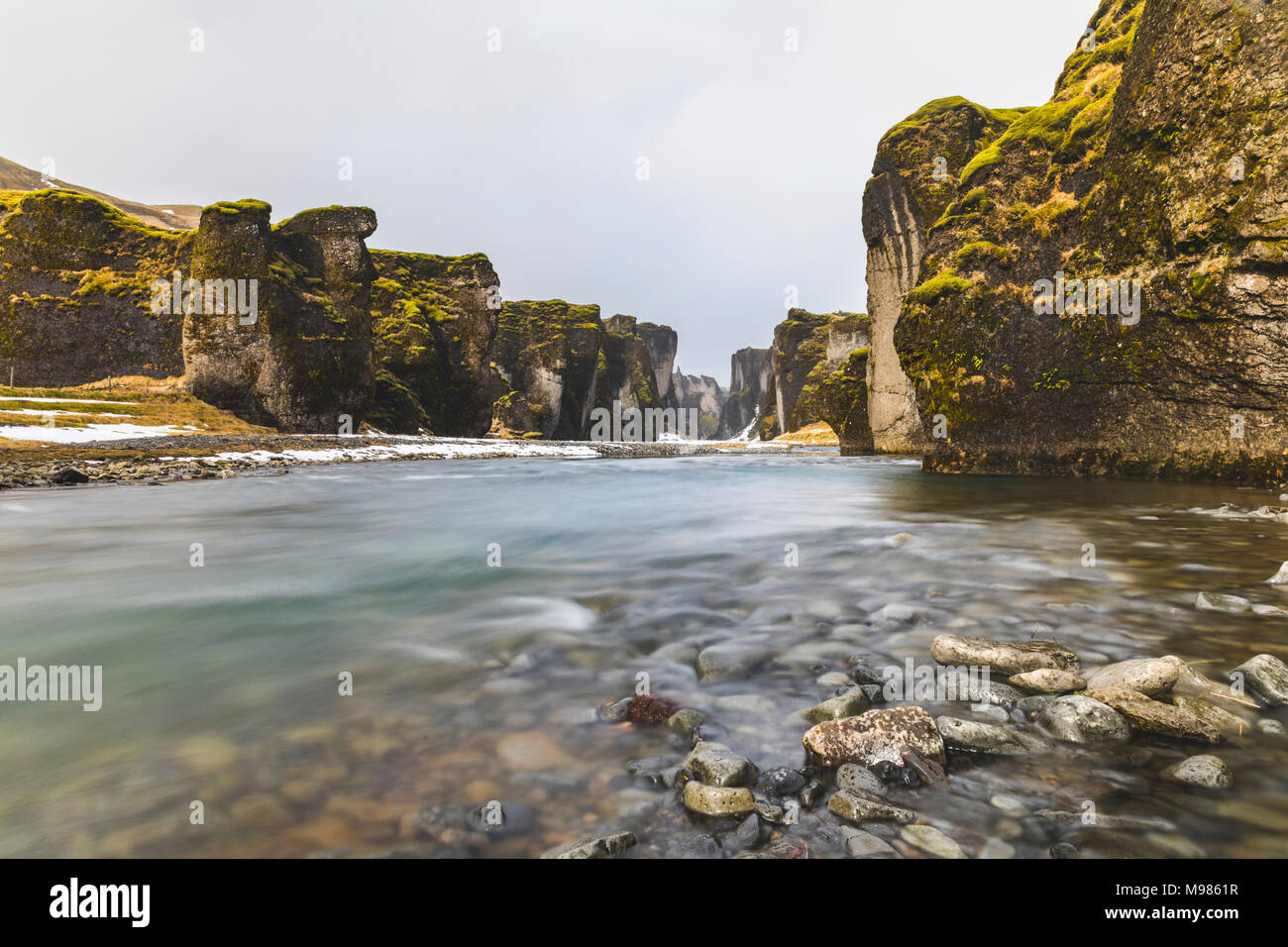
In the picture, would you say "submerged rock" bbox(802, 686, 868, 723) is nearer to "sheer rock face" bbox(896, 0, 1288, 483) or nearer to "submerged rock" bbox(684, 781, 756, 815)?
"submerged rock" bbox(684, 781, 756, 815)

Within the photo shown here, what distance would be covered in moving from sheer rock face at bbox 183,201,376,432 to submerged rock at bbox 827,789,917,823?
60.5m

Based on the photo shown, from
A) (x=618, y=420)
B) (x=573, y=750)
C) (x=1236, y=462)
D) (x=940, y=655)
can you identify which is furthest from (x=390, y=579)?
(x=618, y=420)

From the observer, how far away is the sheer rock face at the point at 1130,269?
40.5 ft

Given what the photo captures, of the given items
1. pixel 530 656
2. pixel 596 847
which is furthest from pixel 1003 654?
pixel 530 656

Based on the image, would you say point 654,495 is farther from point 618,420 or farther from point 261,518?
point 618,420

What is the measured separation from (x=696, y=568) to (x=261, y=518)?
1129 centimetres

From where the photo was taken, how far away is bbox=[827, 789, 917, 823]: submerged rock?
2.36 meters

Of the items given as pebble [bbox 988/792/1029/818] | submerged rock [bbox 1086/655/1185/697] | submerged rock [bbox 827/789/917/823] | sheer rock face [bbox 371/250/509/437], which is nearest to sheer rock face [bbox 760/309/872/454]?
sheer rock face [bbox 371/250/509/437]

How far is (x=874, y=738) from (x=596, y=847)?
5.09ft

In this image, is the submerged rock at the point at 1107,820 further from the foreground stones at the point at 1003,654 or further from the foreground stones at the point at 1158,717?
the foreground stones at the point at 1003,654

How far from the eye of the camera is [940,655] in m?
4.16

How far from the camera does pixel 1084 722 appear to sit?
9.87 feet

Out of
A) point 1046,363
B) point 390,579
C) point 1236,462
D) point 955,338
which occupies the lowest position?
point 390,579

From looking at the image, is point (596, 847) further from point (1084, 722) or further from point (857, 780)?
point (1084, 722)
